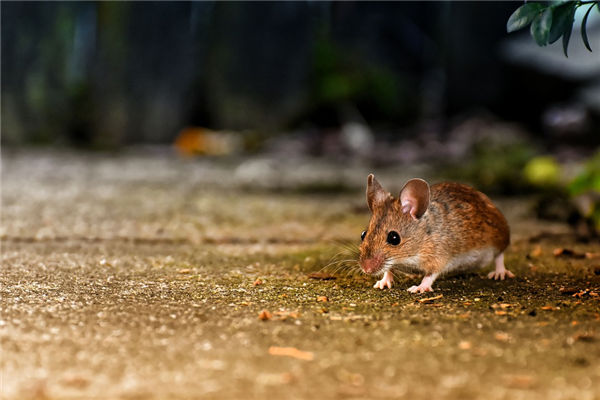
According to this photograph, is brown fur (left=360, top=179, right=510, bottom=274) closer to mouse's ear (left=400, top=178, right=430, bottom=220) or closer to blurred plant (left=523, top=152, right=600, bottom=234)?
mouse's ear (left=400, top=178, right=430, bottom=220)

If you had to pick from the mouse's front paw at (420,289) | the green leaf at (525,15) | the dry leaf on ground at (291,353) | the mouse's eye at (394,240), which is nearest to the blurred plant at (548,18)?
the green leaf at (525,15)

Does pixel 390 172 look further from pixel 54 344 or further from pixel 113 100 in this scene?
pixel 54 344

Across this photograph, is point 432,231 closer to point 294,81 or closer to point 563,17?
point 563,17

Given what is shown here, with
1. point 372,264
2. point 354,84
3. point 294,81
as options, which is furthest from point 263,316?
point 354,84

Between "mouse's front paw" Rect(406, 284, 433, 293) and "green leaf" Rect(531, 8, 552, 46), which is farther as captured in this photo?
"mouse's front paw" Rect(406, 284, 433, 293)

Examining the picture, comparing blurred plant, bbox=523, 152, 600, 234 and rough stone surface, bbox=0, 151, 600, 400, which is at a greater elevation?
blurred plant, bbox=523, 152, 600, 234

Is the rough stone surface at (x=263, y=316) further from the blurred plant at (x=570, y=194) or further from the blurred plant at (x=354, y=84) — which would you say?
the blurred plant at (x=354, y=84)

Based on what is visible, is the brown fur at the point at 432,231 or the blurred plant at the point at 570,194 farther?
the blurred plant at the point at 570,194

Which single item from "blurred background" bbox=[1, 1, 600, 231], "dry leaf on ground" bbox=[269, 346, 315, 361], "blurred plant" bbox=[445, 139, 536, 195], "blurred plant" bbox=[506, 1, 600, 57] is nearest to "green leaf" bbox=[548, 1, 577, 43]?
"blurred plant" bbox=[506, 1, 600, 57]
